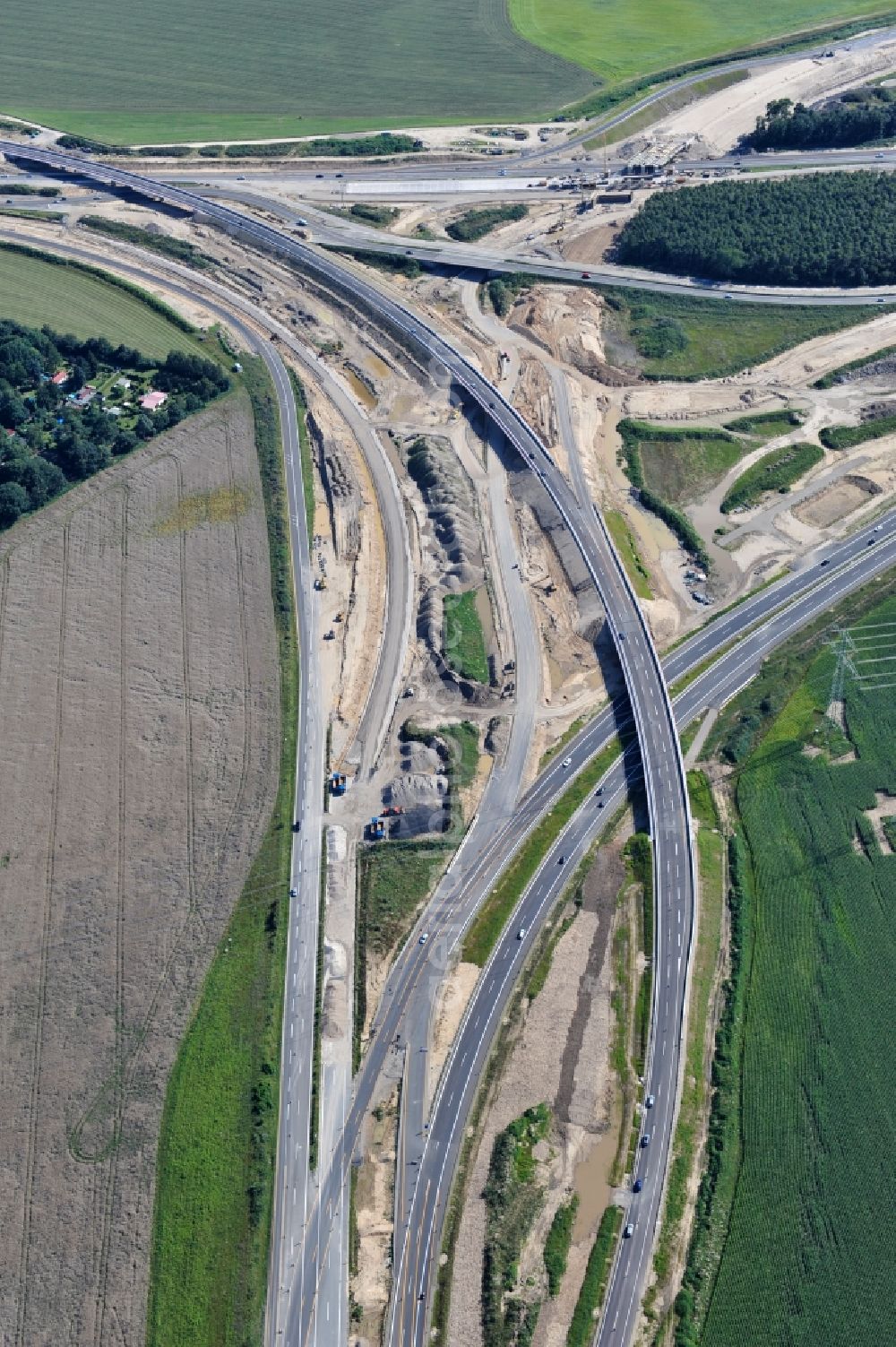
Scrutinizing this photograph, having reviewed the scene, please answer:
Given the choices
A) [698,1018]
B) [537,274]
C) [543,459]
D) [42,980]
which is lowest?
[698,1018]

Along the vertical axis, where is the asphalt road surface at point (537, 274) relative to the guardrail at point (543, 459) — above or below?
above

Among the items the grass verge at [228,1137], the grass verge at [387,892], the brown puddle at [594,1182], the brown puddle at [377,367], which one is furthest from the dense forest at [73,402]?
the brown puddle at [594,1182]

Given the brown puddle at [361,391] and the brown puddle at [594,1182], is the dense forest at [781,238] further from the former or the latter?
the brown puddle at [594,1182]

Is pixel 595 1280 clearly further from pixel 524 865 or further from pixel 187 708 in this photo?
pixel 187 708

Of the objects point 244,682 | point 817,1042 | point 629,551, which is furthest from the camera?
point 629,551

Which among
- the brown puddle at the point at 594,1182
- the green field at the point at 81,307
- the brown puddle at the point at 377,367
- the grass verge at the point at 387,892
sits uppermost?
the green field at the point at 81,307

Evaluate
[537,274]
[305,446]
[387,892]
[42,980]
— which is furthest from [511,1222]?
[537,274]

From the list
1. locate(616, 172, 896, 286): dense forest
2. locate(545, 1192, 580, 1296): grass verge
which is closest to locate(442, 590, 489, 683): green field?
locate(545, 1192, 580, 1296): grass verge

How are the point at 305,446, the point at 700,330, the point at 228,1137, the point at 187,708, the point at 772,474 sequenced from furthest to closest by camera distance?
1. the point at 700,330
2. the point at 305,446
3. the point at 772,474
4. the point at 187,708
5. the point at 228,1137
